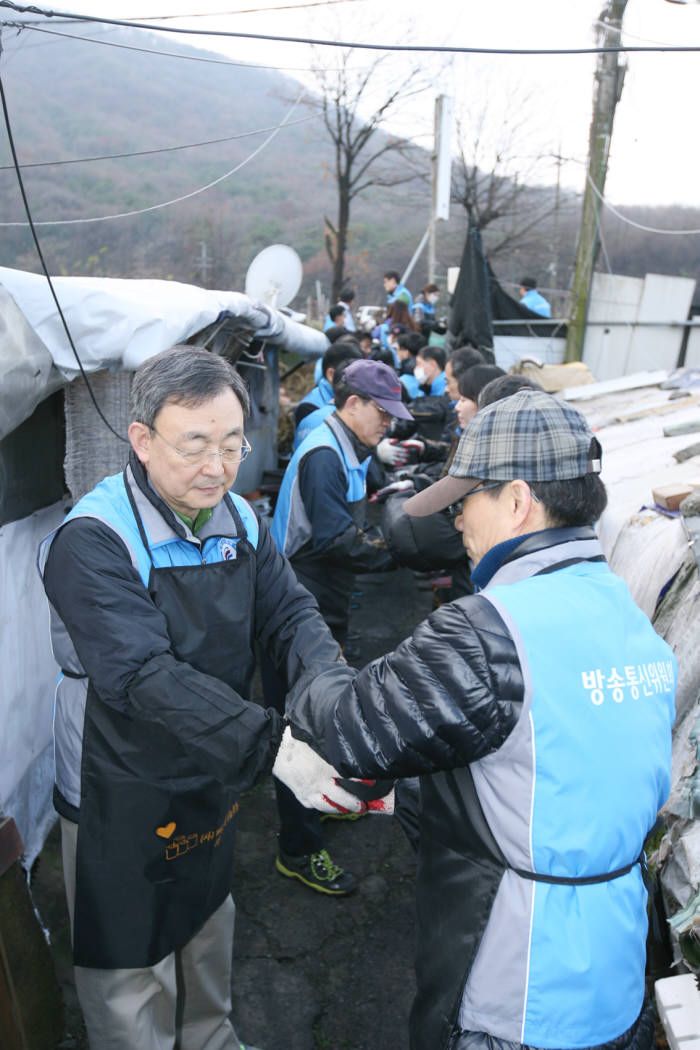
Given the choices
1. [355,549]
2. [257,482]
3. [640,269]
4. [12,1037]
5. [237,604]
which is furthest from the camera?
[640,269]

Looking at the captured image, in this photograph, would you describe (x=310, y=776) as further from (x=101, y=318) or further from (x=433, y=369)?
(x=433, y=369)

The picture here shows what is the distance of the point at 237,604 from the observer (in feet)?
6.77

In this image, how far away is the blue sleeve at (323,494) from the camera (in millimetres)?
3500

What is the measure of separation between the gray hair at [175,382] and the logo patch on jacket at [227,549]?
1.33 feet

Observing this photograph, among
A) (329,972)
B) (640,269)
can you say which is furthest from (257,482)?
(640,269)

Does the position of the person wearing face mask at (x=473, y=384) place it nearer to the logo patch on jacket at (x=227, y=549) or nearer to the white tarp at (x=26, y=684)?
the white tarp at (x=26, y=684)

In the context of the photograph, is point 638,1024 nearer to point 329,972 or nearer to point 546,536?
point 546,536

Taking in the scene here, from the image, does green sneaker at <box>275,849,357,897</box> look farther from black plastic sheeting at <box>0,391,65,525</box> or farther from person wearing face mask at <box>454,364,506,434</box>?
person wearing face mask at <box>454,364,506,434</box>

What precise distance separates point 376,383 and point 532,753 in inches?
101

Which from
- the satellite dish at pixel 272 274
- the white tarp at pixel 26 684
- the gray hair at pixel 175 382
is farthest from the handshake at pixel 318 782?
the satellite dish at pixel 272 274

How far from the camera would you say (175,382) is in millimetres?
1865

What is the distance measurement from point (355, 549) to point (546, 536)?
83.0 inches

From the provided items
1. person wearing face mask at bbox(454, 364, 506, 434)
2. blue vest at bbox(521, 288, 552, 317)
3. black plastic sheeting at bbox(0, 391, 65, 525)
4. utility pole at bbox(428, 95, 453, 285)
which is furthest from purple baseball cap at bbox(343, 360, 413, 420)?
utility pole at bbox(428, 95, 453, 285)

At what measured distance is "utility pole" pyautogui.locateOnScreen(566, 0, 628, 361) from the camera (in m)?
9.40
